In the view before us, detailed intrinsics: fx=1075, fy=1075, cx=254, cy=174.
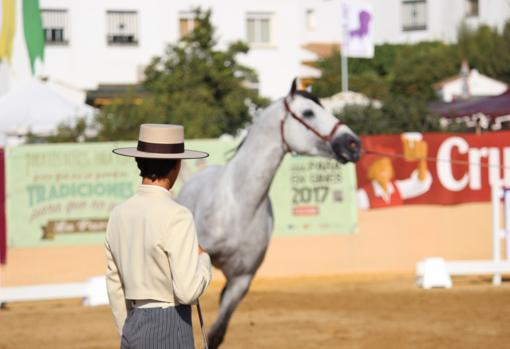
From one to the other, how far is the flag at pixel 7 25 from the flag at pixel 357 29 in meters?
19.1

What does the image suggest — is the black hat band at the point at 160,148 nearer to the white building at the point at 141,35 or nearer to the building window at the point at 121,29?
the white building at the point at 141,35

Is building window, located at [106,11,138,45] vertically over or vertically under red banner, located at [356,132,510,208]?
over

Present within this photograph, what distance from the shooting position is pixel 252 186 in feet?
29.5

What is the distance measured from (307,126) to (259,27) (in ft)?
109

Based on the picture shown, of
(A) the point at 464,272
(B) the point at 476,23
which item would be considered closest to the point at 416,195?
(A) the point at 464,272

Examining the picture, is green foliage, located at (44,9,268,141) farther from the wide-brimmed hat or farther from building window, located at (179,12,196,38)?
the wide-brimmed hat

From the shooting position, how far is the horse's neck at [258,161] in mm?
8977

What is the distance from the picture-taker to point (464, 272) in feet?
47.9

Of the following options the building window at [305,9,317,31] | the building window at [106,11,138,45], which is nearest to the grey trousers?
the building window at [106,11,138,45]

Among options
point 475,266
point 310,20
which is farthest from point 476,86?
point 475,266

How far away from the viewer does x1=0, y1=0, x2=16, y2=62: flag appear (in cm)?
1909

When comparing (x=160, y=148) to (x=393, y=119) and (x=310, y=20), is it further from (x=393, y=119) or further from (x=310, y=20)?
(x=310, y=20)

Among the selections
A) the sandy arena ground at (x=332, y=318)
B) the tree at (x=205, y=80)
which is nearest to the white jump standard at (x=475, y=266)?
the sandy arena ground at (x=332, y=318)

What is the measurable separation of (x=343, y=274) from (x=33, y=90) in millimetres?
8460
